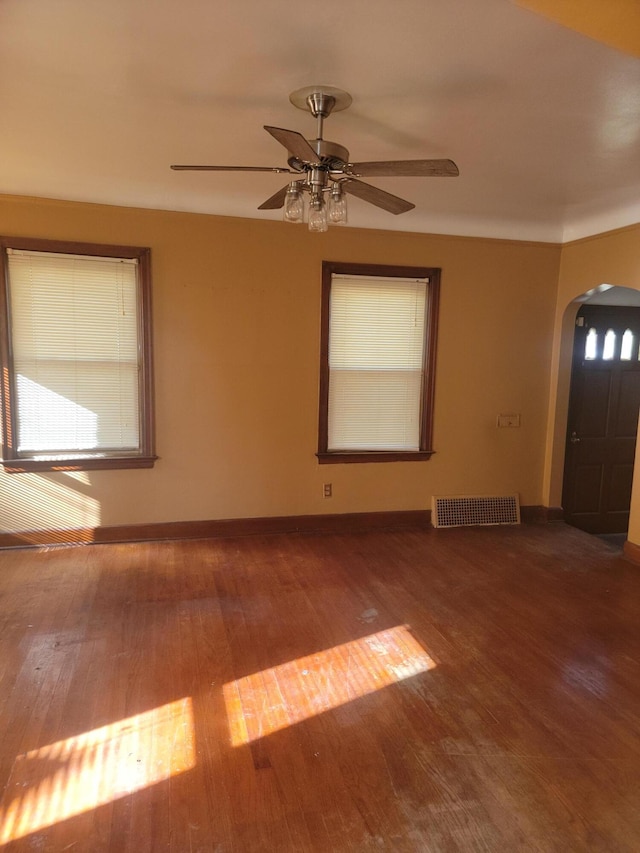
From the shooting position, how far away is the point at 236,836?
69.5 inches

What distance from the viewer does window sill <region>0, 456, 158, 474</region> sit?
4086 millimetres

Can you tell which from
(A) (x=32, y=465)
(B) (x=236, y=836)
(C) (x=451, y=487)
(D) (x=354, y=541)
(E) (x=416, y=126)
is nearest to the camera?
(B) (x=236, y=836)

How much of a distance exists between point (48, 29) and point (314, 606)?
3.09 meters

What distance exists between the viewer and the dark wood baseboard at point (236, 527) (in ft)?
13.9

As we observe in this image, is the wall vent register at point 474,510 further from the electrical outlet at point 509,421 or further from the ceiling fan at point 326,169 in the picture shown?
the ceiling fan at point 326,169

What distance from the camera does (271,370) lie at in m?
4.53

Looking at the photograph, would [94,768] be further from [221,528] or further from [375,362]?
[375,362]

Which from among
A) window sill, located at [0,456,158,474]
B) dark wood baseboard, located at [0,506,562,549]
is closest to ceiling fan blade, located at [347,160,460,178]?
window sill, located at [0,456,158,474]

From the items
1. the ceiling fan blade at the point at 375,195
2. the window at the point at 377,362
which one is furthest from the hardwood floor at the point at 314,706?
the ceiling fan blade at the point at 375,195

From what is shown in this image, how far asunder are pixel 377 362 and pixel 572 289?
6.24 feet

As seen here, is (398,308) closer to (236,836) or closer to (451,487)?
(451,487)

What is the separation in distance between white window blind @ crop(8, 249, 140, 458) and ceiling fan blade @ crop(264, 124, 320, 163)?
95.7 inches

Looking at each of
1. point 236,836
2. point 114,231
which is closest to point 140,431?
point 114,231

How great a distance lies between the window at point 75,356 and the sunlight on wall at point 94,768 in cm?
239
